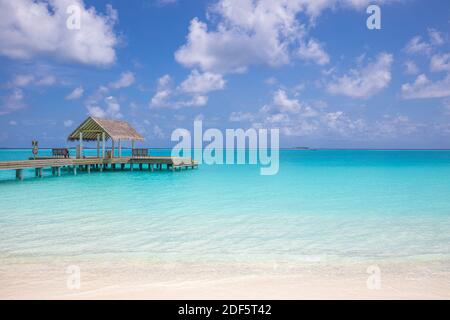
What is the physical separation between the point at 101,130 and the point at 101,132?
1.19 ft

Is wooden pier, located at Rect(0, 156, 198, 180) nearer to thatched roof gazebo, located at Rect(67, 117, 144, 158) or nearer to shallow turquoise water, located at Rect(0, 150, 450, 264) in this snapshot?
thatched roof gazebo, located at Rect(67, 117, 144, 158)

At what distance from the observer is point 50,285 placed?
4.60 meters

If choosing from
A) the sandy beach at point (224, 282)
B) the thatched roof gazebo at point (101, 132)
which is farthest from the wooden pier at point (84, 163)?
the sandy beach at point (224, 282)

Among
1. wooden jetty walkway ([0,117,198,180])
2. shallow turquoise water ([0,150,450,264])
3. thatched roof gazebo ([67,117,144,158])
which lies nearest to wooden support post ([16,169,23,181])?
wooden jetty walkway ([0,117,198,180])

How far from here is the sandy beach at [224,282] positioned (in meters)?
4.31

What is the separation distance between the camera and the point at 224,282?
15.6 feet

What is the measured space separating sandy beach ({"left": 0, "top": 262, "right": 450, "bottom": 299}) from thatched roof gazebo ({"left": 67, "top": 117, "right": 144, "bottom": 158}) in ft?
66.0

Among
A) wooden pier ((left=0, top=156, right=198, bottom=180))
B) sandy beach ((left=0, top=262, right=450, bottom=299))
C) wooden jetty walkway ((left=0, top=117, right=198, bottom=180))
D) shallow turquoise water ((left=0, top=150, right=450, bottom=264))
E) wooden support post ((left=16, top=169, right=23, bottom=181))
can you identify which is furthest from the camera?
wooden jetty walkway ((left=0, top=117, right=198, bottom=180))

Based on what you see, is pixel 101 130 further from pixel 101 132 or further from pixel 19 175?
pixel 19 175

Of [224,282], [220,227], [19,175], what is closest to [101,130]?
[19,175]

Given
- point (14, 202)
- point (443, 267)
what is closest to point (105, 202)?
point (14, 202)

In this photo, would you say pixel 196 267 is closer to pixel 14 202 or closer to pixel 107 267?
pixel 107 267

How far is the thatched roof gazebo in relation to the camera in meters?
24.5
